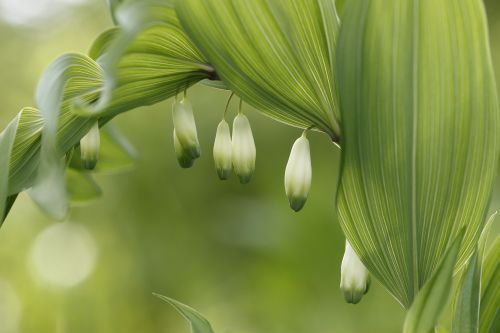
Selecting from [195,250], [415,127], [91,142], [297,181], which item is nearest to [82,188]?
[91,142]

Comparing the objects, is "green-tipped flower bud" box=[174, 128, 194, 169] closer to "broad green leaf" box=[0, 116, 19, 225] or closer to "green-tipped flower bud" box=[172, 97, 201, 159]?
"green-tipped flower bud" box=[172, 97, 201, 159]

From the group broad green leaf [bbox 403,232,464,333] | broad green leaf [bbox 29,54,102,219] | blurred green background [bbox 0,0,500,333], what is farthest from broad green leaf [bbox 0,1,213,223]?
blurred green background [bbox 0,0,500,333]

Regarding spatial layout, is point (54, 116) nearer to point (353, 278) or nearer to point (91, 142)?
point (91, 142)

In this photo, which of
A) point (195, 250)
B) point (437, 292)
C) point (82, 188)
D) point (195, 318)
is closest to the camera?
point (437, 292)

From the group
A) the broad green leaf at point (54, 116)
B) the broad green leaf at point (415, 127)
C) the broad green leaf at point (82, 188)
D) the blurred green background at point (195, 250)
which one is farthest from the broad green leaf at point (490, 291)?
the blurred green background at point (195, 250)

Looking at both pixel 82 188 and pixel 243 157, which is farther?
pixel 82 188

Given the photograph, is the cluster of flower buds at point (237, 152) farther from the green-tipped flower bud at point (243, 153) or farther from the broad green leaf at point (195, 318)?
the broad green leaf at point (195, 318)
